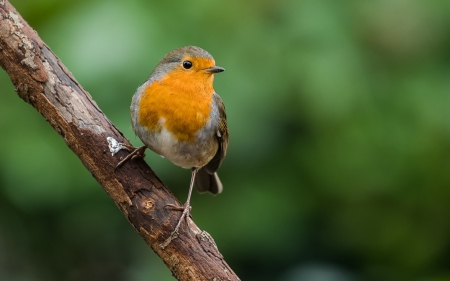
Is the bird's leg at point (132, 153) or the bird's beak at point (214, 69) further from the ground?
the bird's beak at point (214, 69)

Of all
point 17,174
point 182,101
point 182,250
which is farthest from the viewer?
point 17,174

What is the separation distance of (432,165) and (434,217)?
362 mm

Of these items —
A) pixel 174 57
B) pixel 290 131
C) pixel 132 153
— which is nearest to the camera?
pixel 132 153

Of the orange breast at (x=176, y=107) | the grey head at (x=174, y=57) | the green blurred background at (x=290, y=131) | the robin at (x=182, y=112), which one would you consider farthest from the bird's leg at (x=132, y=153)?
the grey head at (x=174, y=57)

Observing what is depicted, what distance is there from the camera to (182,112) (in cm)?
335

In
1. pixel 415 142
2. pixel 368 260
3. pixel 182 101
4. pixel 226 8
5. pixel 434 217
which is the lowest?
pixel 368 260

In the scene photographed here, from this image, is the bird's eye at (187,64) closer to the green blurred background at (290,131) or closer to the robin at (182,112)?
the robin at (182,112)

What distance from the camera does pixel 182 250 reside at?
9.80ft

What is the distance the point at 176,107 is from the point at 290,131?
33.4 inches

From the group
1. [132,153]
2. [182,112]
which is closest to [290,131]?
[182,112]

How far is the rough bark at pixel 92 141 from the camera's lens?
9.63 ft

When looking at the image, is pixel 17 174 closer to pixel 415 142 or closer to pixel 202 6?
pixel 202 6

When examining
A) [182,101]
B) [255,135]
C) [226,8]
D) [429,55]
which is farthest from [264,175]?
[429,55]

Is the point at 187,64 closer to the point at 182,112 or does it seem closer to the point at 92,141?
the point at 182,112
